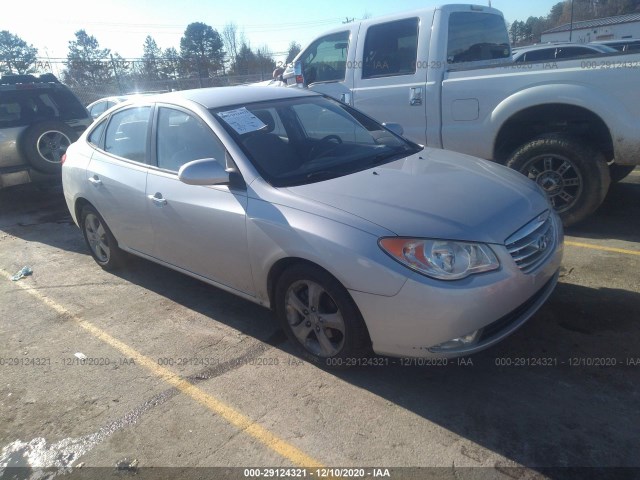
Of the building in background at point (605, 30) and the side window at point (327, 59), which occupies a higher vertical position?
the building in background at point (605, 30)

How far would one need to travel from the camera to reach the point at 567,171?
4969 mm

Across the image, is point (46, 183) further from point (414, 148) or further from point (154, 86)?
point (154, 86)

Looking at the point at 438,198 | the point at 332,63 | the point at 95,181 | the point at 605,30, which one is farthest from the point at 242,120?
the point at 605,30

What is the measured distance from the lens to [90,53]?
3800 centimetres

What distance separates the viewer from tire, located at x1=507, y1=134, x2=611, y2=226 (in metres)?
4.78

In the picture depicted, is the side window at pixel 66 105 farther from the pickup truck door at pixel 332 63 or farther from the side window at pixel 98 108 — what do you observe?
the side window at pixel 98 108

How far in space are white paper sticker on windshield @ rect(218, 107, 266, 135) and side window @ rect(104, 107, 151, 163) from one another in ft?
2.85

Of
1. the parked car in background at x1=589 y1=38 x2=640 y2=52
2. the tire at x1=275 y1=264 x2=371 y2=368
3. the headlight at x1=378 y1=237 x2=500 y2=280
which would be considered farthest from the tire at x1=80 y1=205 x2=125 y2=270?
the parked car in background at x1=589 y1=38 x2=640 y2=52

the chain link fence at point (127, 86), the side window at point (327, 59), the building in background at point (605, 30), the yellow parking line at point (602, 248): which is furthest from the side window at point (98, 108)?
the building in background at point (605, 30)

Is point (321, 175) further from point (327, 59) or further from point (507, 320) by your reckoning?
point (327, 59)

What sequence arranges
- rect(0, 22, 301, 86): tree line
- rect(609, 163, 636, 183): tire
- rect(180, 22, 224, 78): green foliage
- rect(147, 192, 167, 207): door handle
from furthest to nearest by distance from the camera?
rect(180, 22, 224, 78): green foliage, rect(0, 22, 301, 86): tree line, rect(609, 163, 636, 183): tire, rect(147, 192, 167, 207): door handle

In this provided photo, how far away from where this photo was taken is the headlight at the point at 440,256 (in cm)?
261

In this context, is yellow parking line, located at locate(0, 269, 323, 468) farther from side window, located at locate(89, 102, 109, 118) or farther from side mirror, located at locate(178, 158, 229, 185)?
side window, located at locate(89, 102, 109, 118)

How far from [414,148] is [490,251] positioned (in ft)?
5.39
